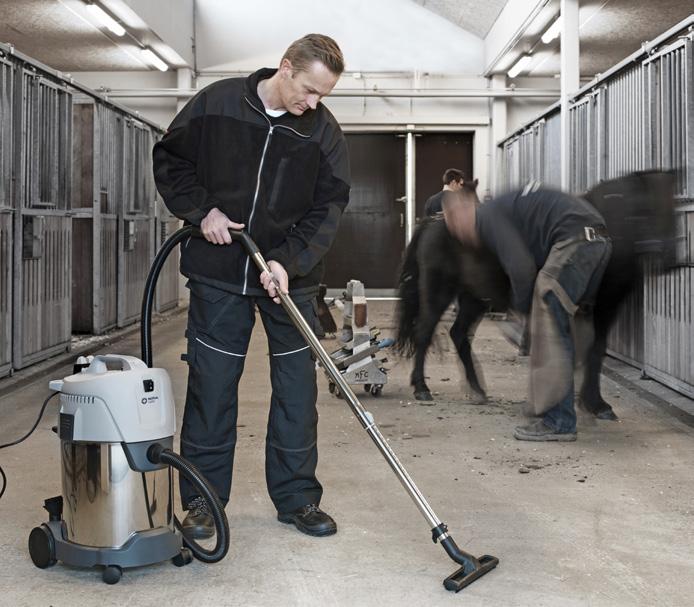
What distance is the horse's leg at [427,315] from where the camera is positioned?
573 cm

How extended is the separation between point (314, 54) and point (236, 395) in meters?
1.10

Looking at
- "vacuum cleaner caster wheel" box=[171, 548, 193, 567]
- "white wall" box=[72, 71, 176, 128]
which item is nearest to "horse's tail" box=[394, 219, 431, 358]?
"vacuum cleaner caster wheel" box=[171, 548, 193, 567]

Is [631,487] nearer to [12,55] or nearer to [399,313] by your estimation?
[399,313]

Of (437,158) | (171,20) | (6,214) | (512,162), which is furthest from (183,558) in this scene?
(437,158)

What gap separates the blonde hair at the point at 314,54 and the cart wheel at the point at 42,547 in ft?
4.97

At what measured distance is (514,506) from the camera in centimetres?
354

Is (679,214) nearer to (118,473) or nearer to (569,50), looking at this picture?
(118,473)

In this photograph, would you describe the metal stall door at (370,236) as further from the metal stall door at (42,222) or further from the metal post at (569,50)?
the metal stall door at (42,222)

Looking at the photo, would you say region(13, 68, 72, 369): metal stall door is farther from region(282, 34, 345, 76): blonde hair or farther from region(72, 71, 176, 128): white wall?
region(72, 71, 176, 128): white wall

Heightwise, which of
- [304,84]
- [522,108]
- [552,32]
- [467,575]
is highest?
[552,32]

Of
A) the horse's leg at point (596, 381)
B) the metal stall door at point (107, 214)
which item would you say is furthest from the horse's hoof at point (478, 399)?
the metal stall door at point (107, 214)

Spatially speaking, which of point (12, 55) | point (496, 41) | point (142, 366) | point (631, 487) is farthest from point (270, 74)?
point (496, 41)

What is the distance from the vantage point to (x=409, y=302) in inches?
231

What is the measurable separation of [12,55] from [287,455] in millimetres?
4192
